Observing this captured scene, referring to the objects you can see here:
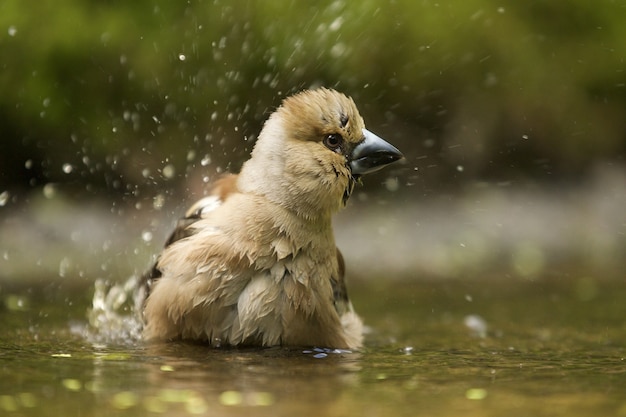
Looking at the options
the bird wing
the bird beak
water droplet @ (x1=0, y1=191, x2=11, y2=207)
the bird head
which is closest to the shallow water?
the bird wing

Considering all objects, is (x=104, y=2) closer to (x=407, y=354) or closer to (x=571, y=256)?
(x=571, y=256)

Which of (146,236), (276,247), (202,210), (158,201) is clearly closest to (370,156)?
(276,247)

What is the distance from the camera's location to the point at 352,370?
404cm

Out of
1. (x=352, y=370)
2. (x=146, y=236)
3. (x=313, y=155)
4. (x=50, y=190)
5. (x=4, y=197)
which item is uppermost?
(x=50, y=190)

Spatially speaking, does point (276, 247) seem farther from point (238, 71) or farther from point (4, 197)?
point (4, 197)

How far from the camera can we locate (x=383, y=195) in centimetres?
1082

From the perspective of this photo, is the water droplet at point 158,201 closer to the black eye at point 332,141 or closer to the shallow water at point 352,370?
the shallow water at point 352,370

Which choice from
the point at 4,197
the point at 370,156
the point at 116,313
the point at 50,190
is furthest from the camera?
the point at 50,190

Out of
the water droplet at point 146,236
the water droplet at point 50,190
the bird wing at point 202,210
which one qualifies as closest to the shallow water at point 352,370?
the bird wing at point 202,210

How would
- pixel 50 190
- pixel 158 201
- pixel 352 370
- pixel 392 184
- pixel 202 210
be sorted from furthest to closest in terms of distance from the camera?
pixel 392 184, pixel 50 190, pixel 158 201, pixel 202 210, pixel 352 370

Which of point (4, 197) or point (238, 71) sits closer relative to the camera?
point (238, 71)

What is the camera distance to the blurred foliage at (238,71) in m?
9.73

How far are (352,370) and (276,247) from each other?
1019 mm

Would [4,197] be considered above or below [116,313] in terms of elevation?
above
